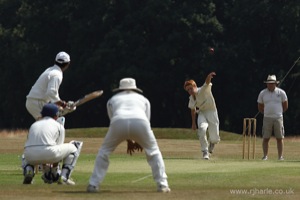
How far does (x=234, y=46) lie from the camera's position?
65.4 metres

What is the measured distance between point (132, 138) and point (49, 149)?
2026 millimetres

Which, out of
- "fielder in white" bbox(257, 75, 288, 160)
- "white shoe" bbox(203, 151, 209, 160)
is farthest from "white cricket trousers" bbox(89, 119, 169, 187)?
"fielder in white" bbox(257, 75, 288, 160)

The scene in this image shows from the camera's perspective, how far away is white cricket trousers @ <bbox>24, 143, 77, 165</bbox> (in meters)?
17.5

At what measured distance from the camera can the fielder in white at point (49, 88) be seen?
63.0 feet

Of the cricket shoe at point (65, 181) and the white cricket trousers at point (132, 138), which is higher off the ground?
the white cricket trousers at point (132, 138)

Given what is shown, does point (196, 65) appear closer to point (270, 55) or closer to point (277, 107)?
point (270, 55)

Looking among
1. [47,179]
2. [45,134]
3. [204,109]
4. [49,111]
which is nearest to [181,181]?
[47,179]

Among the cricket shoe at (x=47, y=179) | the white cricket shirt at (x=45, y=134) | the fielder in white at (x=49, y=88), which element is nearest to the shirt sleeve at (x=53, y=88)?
the fielder in white at (x=49, y=88)

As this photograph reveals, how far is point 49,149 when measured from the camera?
57.2 ft

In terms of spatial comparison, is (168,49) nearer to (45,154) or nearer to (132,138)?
(45,154)

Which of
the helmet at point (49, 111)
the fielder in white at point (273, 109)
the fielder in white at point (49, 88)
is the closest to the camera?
the helmet at point (49, 111)

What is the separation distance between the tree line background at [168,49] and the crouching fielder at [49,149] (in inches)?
1727

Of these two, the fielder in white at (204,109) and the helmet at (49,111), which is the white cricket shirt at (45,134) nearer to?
the helmet at (49,111)

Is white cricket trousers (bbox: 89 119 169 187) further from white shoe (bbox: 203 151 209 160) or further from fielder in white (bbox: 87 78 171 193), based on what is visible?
white shoe (bbox: 203 151 209 160)
